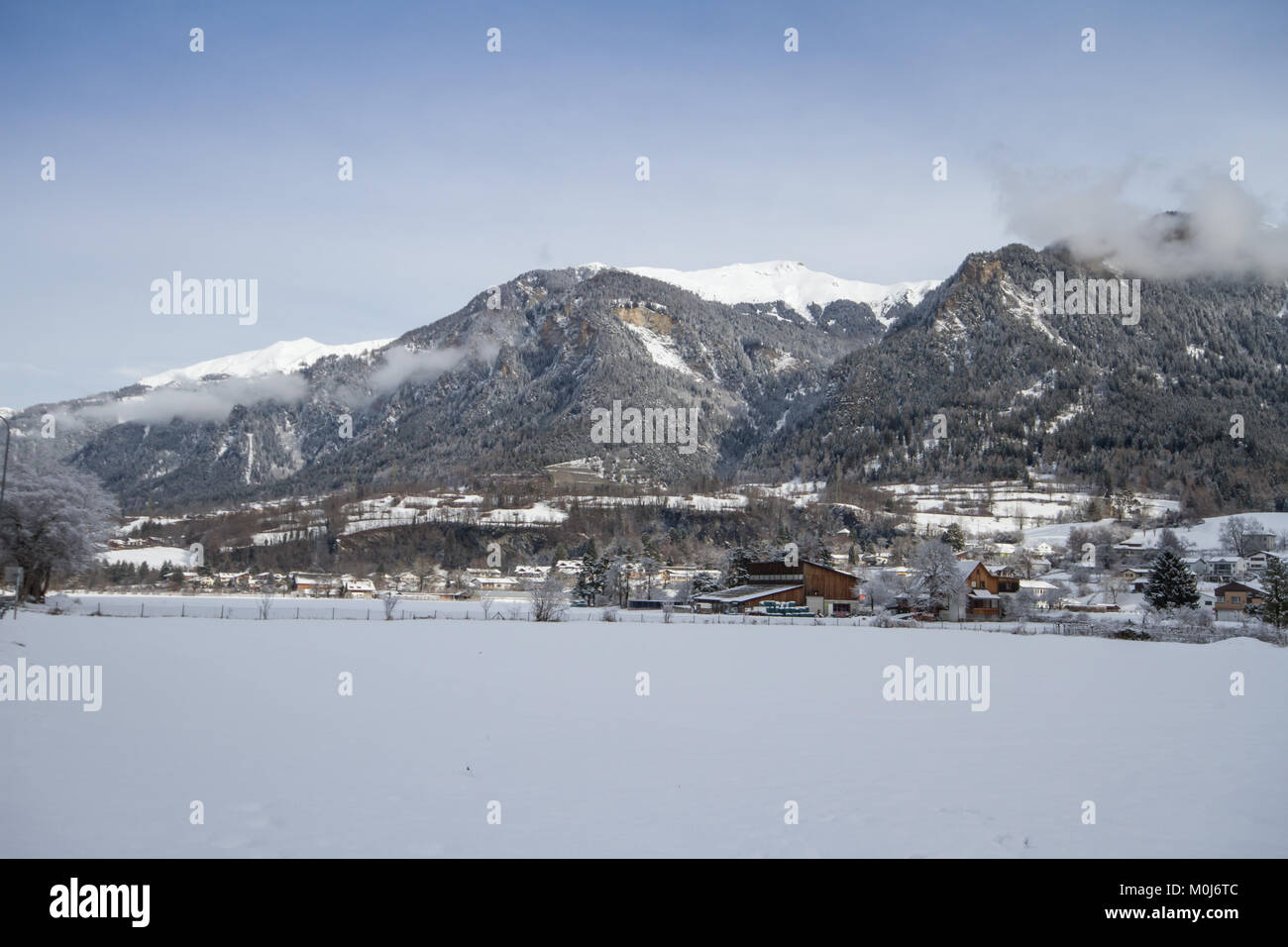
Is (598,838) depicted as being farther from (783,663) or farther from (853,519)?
(853,519)

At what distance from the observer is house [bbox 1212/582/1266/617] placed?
82.8 m

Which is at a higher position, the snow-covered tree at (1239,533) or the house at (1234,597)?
the snow-covered tree at (1239,533)

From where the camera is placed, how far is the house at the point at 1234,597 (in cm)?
8281

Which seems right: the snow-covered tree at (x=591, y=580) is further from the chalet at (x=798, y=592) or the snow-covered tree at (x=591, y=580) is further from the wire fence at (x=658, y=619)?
the wire fence at (x=658, y=619)

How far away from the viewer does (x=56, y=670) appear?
2094 centimetres

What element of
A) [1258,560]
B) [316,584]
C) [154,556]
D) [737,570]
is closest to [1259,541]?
[1258,560]

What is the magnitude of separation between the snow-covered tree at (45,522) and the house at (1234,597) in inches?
3691

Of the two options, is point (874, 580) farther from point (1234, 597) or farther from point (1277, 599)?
point (1277, 599)

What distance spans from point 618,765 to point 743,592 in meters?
78.1

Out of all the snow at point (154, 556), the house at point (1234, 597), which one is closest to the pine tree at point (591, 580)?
the house at point (1234, 597)

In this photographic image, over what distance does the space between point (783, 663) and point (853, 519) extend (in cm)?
14797

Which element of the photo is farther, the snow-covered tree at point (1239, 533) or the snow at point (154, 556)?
the snow at point (154, 556)

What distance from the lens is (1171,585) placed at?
67875mm
